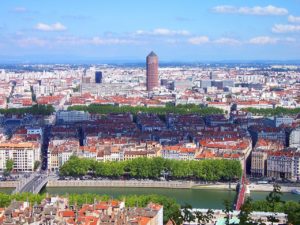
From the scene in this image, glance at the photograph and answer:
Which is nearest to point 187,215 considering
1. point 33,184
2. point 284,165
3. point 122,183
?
point 122,183

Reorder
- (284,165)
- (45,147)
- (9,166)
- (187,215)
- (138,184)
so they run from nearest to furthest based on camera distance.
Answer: (187,215) → (138,184) → (284,165) → (9,166) → (45,147)

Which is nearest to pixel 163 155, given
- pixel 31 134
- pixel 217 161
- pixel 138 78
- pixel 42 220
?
pixel 217 161

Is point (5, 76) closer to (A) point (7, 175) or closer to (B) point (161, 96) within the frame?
(B) point (161, 96)

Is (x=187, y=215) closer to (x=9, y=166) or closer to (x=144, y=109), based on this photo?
(x=9, y=166)

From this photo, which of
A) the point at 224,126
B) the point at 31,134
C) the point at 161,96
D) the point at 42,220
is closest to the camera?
the point at 42,220

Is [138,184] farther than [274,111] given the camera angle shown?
No

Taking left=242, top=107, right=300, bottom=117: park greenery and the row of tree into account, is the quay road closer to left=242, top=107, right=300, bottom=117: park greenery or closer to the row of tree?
left=242, top=107, right=300, bottom=117: park greenery

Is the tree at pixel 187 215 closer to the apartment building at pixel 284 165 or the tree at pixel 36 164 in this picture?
the apartment building at pixel 284 165
